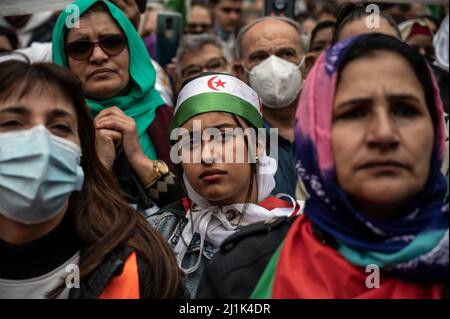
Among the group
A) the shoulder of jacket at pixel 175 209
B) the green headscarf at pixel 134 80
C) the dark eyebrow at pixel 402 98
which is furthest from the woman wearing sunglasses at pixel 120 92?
the dark eyebrow at pixel 402 98

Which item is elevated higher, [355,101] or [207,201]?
[355,101]

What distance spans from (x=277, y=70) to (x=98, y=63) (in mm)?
1317

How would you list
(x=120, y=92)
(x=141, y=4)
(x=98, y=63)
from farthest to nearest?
(x=141, y=4) → (x=120, y=92) → (x=98, y=63)

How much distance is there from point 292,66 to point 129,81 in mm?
1188

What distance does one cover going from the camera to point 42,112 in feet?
8.65

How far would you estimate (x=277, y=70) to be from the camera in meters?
4.92

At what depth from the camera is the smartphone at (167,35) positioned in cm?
612

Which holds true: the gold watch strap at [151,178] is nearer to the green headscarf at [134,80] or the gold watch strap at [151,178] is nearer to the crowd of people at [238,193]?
the crowd of people at [238,193]

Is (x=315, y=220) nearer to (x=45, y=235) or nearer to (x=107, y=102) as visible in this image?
(x=45, y=235)

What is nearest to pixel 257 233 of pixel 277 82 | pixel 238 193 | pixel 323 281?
pixel 323 281

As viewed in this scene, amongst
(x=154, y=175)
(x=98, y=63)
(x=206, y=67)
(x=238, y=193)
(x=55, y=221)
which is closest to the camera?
(x=55, y=221)

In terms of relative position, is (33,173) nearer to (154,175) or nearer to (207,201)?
(207,201)

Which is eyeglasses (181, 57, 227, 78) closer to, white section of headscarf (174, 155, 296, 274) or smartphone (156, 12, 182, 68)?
smartphone (156, 12, 182, 68)

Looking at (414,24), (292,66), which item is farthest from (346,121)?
(414,24)
